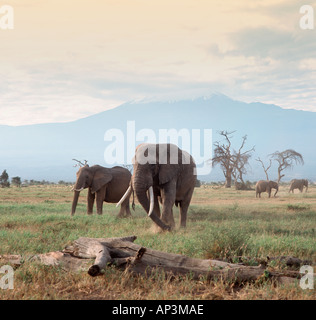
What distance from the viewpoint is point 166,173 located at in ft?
39.3

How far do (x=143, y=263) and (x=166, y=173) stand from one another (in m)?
5.77

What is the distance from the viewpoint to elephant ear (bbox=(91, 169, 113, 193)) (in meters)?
17.0

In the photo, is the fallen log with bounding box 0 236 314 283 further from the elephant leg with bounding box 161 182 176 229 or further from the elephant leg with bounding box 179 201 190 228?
the elephant leg with bounding box 179 201 190 228

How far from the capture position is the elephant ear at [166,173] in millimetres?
11898

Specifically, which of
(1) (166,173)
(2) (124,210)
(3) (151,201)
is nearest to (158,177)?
(1) (166,173)

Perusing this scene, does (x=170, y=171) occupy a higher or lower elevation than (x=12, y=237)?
higher

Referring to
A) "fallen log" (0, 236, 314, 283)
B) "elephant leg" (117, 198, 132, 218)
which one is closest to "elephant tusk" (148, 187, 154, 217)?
"fallen log" (0, 236, 314, 283)

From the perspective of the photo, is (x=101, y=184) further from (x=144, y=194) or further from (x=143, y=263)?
(x=143, y=263)

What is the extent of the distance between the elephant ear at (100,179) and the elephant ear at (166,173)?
558 centimetres

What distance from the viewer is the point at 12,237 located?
32.4ft

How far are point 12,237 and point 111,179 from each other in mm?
7891

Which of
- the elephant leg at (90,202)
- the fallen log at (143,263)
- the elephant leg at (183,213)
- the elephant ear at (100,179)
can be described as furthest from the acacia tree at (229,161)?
the fallen log at (143,263)
